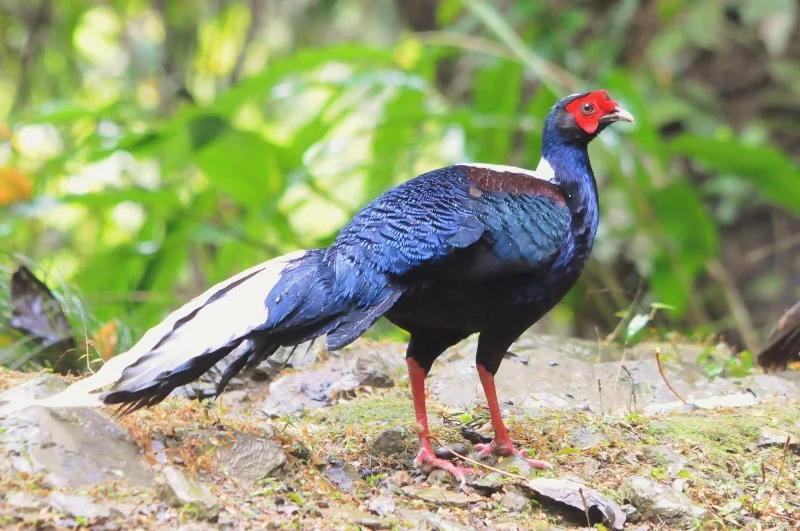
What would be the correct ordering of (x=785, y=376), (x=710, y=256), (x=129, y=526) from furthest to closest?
1. (x=710, y=256)
2. (x=785, y=376)
3. (x=129, y=526)

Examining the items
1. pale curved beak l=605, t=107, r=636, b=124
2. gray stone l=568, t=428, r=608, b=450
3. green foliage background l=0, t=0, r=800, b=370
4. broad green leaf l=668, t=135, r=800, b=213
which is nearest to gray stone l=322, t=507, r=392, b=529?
gray stone l=568, t=428, r=608, b=450

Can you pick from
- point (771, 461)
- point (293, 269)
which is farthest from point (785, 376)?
point (293, 269)

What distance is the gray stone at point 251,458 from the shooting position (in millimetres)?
3029

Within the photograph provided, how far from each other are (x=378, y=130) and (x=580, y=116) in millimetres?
3443

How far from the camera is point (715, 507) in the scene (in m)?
3.22

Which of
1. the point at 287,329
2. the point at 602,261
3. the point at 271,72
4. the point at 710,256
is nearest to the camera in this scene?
the point at 287,329

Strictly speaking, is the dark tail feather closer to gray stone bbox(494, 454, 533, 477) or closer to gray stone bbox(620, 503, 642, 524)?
gray stone bbox(494, 454, 533, 477)

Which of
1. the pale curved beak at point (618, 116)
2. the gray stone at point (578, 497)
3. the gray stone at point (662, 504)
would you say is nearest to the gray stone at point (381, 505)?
the gray stone at point (578, 497)

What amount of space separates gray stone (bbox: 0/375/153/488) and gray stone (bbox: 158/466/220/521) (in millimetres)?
181

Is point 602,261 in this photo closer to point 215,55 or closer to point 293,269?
point 215,55

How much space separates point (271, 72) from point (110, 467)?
169 inches

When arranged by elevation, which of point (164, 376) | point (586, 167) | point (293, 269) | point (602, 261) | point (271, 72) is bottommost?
point (602, 261)

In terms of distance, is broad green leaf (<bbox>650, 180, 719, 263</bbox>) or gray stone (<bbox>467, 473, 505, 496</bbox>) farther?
broad green leaf (<bbox>650, 180, 719, 263</bbox>)

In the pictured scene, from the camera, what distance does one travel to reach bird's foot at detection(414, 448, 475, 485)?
11.0ft
